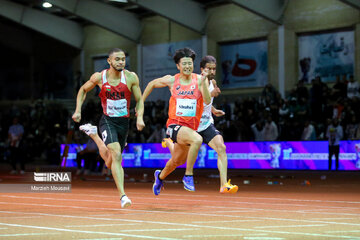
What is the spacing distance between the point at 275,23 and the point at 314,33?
2.06m

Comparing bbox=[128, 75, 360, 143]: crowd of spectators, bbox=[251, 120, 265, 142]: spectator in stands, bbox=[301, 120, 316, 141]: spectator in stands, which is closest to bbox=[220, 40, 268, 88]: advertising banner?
bbox=[128, 75, 360, 143]: crowd of spectators

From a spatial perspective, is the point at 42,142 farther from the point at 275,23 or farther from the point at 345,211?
the point at 345,211

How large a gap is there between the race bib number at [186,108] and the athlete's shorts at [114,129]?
1174mm

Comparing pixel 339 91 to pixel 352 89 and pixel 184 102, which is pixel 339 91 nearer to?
pixel 352 89

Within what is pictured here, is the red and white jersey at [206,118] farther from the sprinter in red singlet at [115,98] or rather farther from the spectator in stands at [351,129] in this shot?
the spectator in stands at [351,129]

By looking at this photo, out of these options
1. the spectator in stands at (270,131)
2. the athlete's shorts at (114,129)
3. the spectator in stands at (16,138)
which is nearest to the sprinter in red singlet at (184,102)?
the athlete's shorts at (114,129)

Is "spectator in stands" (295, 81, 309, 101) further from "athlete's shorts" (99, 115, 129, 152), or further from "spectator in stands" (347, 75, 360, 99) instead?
"athlete's shorts" (99, 115, 129, 152)

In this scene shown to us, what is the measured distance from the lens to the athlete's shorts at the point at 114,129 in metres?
11.1

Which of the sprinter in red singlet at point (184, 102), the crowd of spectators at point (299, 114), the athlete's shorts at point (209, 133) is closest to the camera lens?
the sprinter in red singlet at point (184, 102)

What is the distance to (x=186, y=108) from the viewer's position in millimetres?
12234

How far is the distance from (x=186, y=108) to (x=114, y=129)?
5.06ft

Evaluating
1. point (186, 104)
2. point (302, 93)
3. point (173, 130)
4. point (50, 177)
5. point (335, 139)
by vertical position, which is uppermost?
point (302, 93)

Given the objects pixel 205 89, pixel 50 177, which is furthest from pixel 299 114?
pixel 205 89

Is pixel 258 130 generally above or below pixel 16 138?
above
